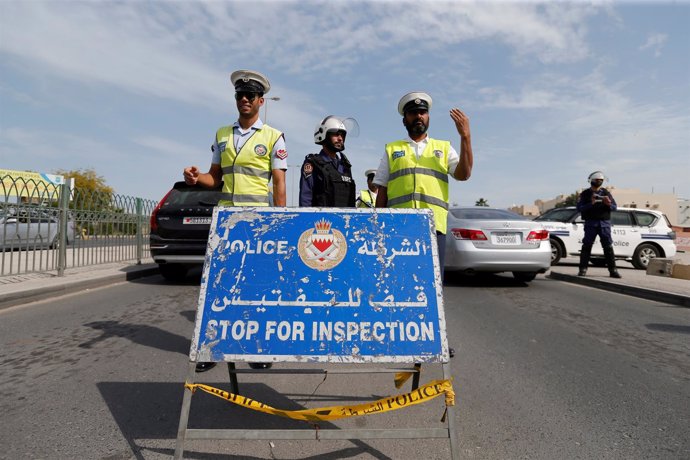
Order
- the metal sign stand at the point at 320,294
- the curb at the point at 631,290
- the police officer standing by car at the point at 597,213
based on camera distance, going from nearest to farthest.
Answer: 1. the metal sign stand at the point at 320,294
2. the curb at the point at 631,290
3. the police officer standing by car at the point at 597,213

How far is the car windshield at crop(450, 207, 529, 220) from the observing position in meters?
8.29

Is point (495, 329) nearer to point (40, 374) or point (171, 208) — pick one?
point (40, 374)

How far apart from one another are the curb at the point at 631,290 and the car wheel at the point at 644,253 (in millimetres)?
4234

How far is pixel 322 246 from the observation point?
7.89 ft

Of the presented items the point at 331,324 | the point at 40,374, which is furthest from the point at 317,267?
the point at 40,374

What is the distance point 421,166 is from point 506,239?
16.9 feet

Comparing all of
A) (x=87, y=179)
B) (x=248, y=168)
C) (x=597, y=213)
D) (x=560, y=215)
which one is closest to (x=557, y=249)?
(x=560, y=215)

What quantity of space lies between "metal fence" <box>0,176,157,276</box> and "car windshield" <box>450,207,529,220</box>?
699 centimetres

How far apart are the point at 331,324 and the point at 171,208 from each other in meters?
6.00

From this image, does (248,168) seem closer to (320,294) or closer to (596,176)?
(320,294)

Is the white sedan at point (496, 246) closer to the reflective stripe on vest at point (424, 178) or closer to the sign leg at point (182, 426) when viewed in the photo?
the reflective stripe on vest at point (424, 178)

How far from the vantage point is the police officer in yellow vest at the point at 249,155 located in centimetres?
327

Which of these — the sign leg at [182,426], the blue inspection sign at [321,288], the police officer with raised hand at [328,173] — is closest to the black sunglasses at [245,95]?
the police officer with raised hand at [328,173]

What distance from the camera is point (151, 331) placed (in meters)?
4.60
